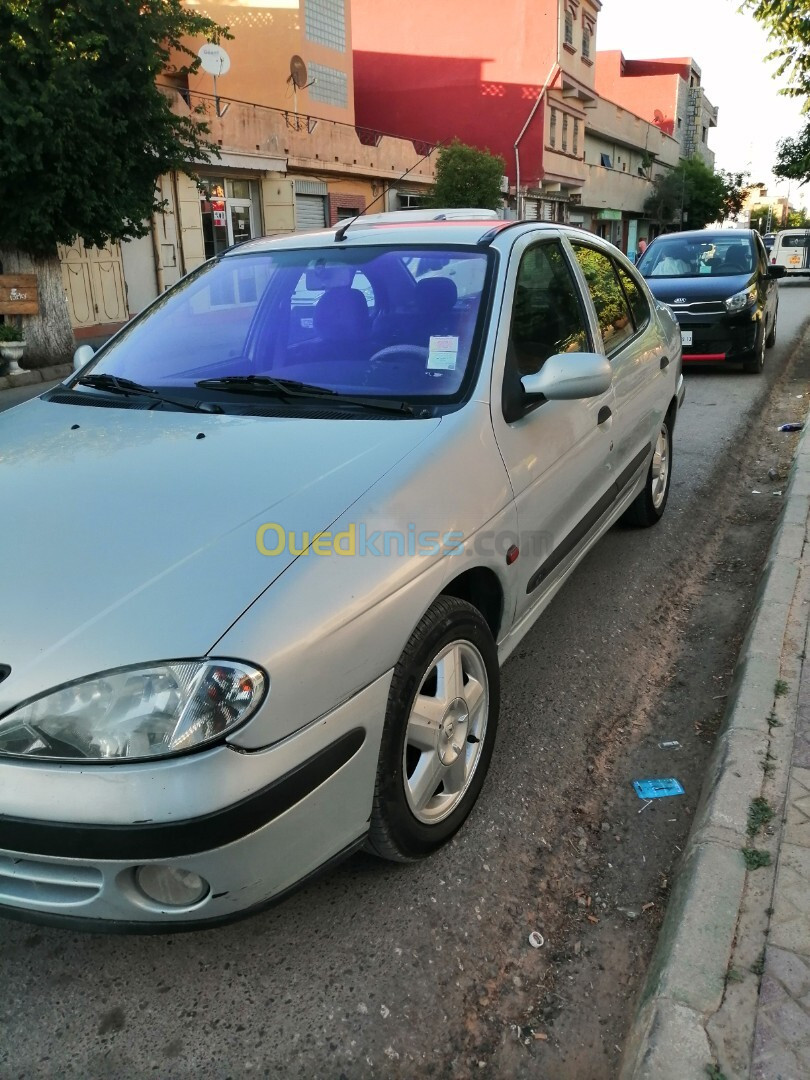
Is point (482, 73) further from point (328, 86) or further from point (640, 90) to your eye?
point (640, 90)

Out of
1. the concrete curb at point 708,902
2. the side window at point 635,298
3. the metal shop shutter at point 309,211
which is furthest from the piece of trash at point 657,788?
the metal shop shutter at point 309,211

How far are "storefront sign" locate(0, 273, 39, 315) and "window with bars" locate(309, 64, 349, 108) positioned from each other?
556 inches

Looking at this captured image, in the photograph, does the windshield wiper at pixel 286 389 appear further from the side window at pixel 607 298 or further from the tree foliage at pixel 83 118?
the tree foliage at pixel 83 118

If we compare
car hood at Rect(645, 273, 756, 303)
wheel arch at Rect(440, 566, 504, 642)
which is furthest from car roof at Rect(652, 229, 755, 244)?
wheel arch at Rect(440, 566, 504, 642)

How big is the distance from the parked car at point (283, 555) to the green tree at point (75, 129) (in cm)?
871

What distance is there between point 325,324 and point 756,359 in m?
8.60

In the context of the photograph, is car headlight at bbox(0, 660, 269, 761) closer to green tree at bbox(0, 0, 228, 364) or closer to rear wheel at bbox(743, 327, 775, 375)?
rear wheel at bbox(743, 327, 775, 375)

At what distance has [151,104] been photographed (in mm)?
11852

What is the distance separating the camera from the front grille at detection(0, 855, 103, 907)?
1.75m

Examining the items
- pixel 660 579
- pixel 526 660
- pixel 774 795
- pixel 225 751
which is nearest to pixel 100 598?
pixel 225 751

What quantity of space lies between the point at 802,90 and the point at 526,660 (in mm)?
12760

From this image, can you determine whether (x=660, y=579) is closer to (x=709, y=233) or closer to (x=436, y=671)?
(x=436, y=671)

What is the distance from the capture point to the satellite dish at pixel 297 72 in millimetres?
22047

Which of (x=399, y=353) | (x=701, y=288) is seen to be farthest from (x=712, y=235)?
(x=399, y=353)
